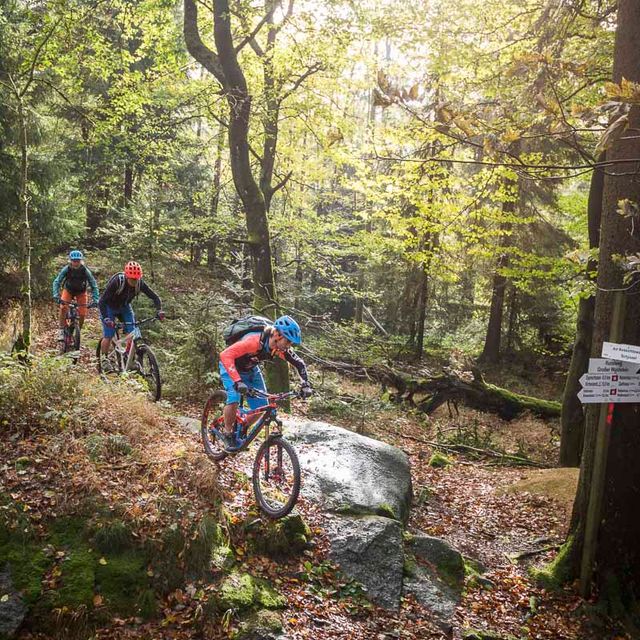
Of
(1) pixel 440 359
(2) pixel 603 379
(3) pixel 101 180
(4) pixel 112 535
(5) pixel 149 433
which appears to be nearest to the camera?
(4) pixel 112 535

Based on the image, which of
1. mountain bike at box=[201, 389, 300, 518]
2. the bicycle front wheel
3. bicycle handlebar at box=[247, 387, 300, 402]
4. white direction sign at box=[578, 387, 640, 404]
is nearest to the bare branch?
bicycle handlebar at box=[247, 387, 300, 402]

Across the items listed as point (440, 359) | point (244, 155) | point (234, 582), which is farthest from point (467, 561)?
point (440, 359)

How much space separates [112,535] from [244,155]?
8386 millimetres

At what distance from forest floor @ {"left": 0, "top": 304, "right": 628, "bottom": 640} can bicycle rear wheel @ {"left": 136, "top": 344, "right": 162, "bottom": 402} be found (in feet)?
1.05

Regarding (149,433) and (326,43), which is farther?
(326,43)

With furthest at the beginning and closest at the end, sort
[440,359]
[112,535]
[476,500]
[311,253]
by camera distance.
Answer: [440,359]
[311,253]
[476,500]
[112,535]

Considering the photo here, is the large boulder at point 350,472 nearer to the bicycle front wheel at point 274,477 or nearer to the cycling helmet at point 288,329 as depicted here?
the bicycle front wheel at point 274,477

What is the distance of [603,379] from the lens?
19.0 ft

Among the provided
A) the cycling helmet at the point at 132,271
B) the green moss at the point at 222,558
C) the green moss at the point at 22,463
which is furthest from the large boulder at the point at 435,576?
the cycling helmet at the point at 132,271

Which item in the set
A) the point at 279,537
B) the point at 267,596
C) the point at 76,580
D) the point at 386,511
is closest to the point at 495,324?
the point at 386,511

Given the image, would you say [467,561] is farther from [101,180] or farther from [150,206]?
[101,180]

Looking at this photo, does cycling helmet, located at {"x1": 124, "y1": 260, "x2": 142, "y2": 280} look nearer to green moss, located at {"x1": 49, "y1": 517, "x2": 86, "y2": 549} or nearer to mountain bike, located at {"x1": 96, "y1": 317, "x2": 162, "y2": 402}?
mountain bike, located at {"x1": 96, "y1": 317, "x2": 162, "y2": 402}

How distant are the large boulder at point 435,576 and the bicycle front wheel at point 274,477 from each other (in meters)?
1.74

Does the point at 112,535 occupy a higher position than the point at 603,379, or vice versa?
the point at 603,379
